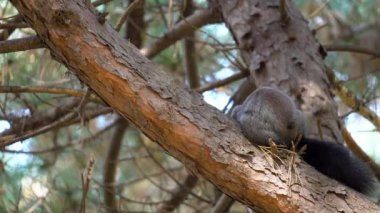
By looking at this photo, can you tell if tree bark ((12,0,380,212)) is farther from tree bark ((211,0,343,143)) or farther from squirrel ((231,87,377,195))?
tree bark ((211,0,343,143))

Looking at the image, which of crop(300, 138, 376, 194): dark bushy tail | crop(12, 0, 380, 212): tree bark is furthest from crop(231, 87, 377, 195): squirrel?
crop(12, 0, 380, 212): tree bark

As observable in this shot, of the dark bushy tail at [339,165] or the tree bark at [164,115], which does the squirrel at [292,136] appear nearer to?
the dark bushy tail at [339,165]

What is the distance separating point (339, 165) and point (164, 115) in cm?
66

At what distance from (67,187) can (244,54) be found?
53.9 inches

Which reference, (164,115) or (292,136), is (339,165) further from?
(164,115)

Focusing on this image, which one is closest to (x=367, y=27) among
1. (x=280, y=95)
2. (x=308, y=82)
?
(x=308, y=82)

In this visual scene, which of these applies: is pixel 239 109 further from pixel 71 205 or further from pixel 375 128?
pixel 71 205

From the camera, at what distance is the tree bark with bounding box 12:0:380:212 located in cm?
190

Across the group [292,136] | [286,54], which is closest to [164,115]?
[292,136]

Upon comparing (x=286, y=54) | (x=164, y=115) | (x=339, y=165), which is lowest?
(x=164, y=115)

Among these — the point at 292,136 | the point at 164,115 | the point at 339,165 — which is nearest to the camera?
the point at 164,115

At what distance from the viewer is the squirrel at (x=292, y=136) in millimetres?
2146

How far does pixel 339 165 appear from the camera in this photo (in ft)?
7.08

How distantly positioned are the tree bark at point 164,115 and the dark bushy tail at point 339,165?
0.53 ft
